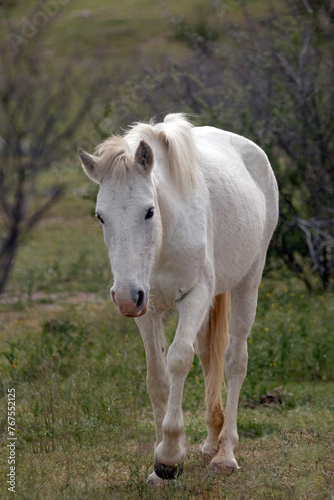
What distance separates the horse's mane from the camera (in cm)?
369

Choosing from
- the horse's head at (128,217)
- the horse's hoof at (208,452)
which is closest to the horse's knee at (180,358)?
the horse's head at (128,217)

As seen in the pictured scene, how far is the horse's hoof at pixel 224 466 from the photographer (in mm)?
4321

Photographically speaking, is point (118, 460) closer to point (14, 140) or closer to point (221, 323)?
point (221, 323)

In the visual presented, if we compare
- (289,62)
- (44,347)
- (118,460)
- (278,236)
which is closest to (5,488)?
(118,460)

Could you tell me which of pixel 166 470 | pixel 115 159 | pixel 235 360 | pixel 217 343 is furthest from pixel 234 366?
A: pixel 115 159

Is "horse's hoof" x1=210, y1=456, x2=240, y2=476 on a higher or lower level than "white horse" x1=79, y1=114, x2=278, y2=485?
lower

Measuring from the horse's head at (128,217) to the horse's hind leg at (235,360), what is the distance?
1.55 meters

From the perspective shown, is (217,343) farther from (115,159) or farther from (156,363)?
(115,159)

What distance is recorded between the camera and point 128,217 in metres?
3.48

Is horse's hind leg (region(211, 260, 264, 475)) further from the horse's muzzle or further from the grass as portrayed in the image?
the horse's muzzle

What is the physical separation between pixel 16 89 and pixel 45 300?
3.60 m

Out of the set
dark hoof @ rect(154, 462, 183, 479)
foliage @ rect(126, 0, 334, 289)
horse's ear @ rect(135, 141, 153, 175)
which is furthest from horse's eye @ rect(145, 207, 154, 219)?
foliage @ rect(126, 0, 334, 289)

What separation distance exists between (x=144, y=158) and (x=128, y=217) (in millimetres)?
366

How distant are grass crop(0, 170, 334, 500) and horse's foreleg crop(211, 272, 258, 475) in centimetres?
12
